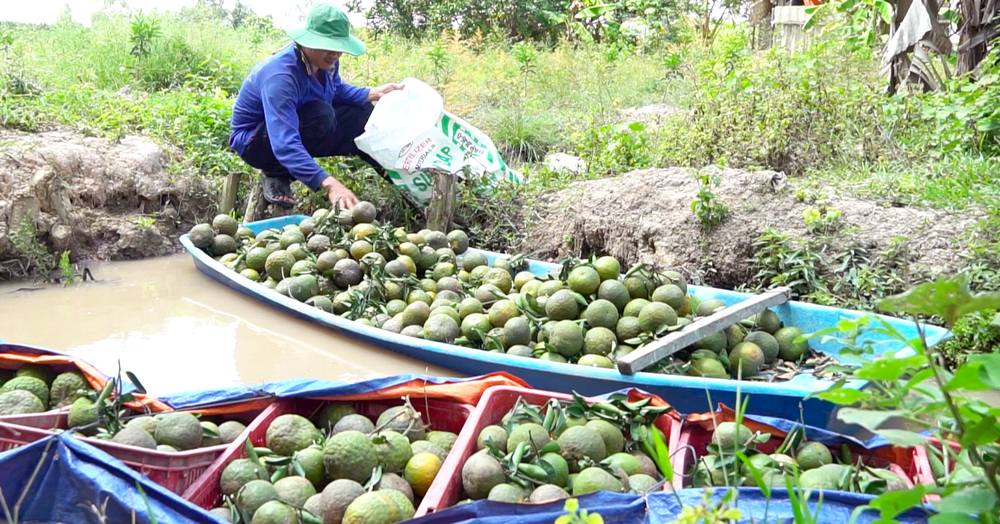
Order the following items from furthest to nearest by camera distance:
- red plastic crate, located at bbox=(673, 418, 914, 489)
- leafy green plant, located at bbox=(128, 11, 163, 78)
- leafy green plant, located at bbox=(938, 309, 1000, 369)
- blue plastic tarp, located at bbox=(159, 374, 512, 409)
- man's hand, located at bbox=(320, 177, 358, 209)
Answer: leafy green plant, located at bbox=(128, 11, 163, 78), man's hand, located at bbox=(320, 177, 358, 209), leafy green plant, located at bbox=(938, 309, 1000, 369), blue plastic tarp, located at bbox=(159, 374, 512, 409), red plastic crate, located at bbox=(673, 418, 914, 489)

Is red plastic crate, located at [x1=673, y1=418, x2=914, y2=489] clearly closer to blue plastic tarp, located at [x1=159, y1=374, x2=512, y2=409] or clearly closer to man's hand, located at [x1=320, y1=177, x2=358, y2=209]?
blue plastic tarp, located at [x1=159, y1=374, x2=512, y2=409]

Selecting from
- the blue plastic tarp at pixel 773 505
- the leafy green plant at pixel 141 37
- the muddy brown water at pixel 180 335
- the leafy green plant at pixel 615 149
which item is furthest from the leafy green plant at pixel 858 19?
the leafy green plant at pixel 141 37

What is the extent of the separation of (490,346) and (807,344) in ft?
4.84

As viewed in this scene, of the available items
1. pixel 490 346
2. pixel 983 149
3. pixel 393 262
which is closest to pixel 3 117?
pixel 393 262

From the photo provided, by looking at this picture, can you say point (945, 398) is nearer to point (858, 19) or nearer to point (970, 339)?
point (970, 339)

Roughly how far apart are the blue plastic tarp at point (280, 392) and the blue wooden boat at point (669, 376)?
0.79m

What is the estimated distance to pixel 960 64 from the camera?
7.03 meters

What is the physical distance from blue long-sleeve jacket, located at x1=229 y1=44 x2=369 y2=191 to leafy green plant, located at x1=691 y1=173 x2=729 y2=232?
247cm

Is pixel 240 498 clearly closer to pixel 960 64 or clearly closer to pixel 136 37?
pixel 960 64

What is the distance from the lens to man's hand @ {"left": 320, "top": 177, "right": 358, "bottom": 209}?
533cm

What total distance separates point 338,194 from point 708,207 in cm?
238

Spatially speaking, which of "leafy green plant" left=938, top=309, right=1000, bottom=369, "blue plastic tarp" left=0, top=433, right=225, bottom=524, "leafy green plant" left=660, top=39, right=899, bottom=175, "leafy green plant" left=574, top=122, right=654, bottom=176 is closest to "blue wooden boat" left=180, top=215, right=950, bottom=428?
"leafy green plant" left=938, top=309, right=1000, bottom=369

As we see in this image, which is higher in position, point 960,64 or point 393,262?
point 960,64

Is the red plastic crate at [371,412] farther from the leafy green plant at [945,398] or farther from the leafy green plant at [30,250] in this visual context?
the leafy green plant at [30,250]
